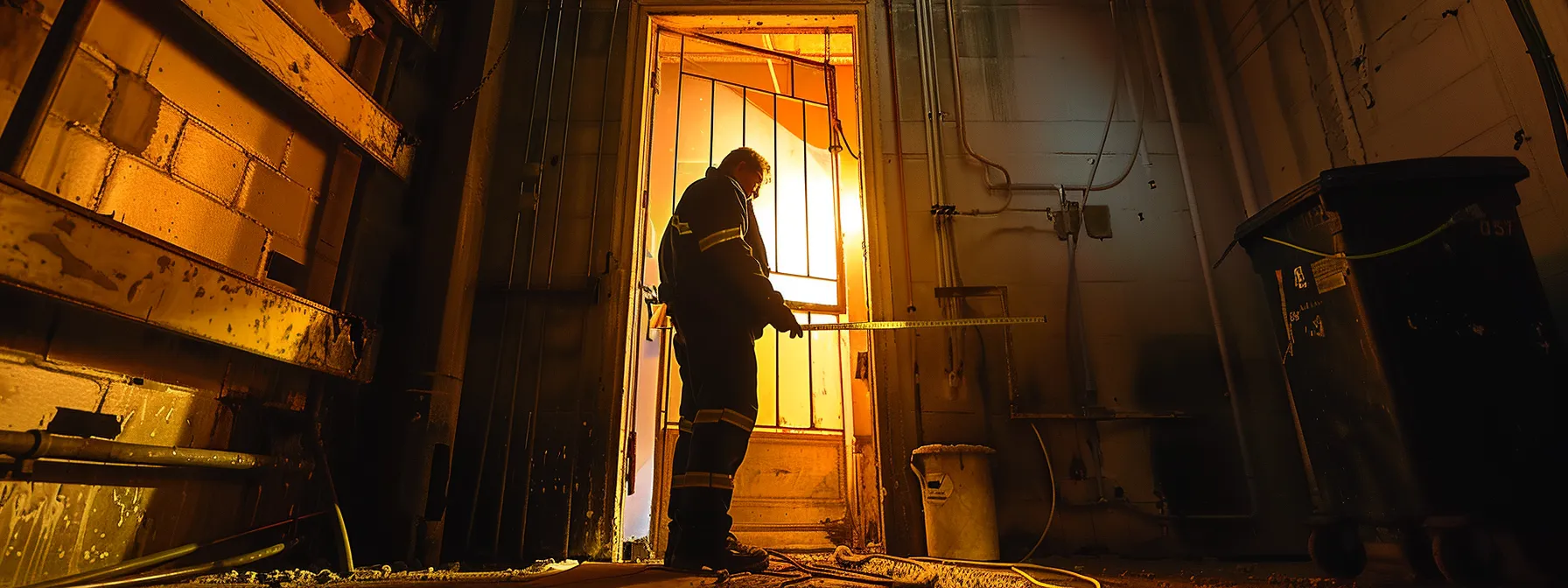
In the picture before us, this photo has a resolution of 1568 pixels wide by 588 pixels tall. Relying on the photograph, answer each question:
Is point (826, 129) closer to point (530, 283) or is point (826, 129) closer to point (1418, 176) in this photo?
point (530, 283)

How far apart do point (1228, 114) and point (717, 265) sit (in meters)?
2.99

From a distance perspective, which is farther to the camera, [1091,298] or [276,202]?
[1091,298]

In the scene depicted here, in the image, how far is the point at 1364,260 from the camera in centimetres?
185

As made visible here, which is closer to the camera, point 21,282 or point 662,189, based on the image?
point 21,282

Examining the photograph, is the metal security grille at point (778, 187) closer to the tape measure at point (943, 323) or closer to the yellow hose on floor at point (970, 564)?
the tape measure at point (943, 323)

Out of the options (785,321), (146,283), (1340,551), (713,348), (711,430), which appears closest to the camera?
(146,283)

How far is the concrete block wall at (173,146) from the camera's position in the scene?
1.58 metres

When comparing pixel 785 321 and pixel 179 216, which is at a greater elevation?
pixel 179 216

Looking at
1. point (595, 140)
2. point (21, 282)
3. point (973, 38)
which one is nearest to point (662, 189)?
point (595, 140)

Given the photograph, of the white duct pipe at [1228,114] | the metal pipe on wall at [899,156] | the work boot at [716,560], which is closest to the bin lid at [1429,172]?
the white duct pipe at [1228,114]

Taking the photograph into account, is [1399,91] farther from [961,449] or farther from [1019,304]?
[961,449]

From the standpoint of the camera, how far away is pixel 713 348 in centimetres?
228

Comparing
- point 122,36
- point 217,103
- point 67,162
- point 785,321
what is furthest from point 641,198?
point 67,162

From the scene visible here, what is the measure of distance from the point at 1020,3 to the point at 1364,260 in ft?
8.38
